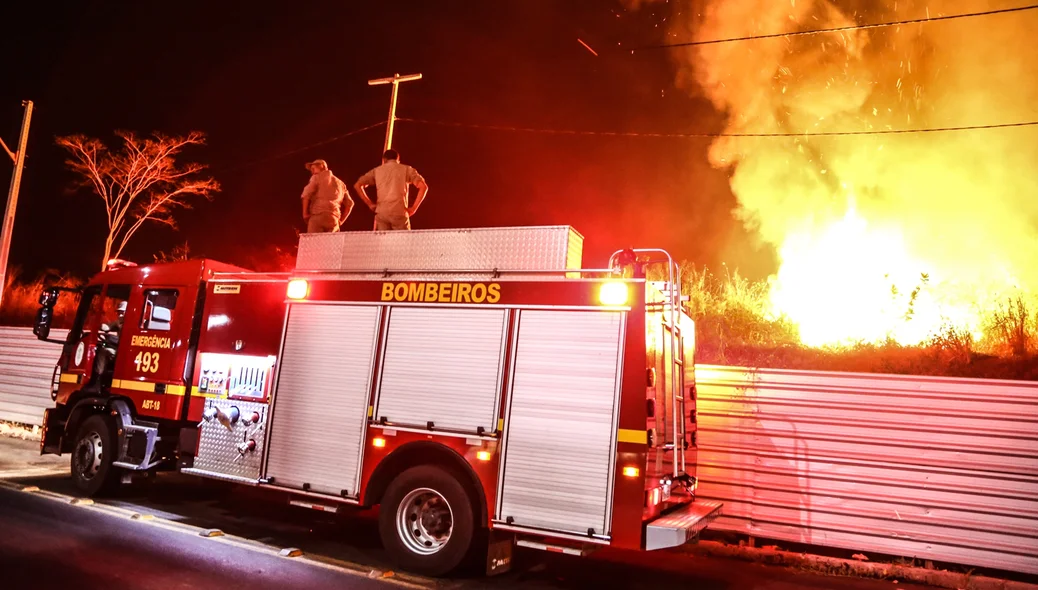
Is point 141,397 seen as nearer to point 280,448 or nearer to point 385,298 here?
point 280,448

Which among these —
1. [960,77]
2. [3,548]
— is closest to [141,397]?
[3,548]

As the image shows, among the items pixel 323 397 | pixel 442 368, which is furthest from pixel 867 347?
pixel 323 397

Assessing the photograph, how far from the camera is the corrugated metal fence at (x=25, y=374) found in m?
13.5

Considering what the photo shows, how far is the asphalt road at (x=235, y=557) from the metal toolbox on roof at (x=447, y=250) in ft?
9.25

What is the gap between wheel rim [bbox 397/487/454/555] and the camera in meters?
5.91

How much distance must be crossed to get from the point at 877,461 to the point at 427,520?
5.18 metres

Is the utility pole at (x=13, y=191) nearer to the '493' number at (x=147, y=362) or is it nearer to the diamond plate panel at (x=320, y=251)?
the '493' number at (x=147, y=362)

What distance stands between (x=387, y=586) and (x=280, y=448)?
2.19m

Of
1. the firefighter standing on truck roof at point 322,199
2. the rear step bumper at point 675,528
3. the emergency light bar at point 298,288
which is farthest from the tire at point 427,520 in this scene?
the firefighter standing on truck roof at point 322,199

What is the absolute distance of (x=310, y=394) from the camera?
6.80 metres

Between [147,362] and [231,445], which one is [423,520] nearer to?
[231,445]

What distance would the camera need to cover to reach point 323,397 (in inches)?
264

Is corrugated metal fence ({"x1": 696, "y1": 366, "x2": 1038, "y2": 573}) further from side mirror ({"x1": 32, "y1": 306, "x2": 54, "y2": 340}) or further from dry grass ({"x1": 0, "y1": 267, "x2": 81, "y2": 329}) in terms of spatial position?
dry grass ({"x1": 0, "y1": 267, "x2": 81, "y2": 329})

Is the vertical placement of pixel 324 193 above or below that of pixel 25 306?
above
